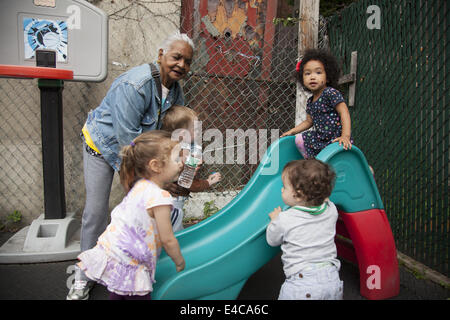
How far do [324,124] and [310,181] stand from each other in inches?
35.2

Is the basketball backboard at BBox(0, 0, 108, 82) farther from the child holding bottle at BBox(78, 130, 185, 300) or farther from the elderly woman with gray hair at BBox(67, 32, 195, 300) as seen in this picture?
the child holding bottle at BBox(78, 130, 185, 300)

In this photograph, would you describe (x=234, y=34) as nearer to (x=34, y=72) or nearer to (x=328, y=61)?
(x=328, y=61)

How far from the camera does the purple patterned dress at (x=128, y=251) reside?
147cm

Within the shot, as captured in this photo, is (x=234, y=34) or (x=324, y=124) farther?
(x=234, y=34)

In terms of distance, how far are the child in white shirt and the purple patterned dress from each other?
2.05 ft

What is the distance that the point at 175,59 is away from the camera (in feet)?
6.53

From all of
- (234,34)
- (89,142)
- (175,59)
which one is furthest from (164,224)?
(234,34)

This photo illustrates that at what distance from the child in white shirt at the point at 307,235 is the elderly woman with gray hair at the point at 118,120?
2.69 ft

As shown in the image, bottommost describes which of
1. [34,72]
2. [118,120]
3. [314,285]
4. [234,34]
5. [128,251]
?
[314,285]

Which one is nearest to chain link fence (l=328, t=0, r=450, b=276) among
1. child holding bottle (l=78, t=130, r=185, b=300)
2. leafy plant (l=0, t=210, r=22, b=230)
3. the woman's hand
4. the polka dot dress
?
the polka dot dress

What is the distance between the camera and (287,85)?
389 cm

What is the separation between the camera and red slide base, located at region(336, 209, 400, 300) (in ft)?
6.54
